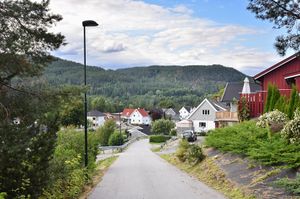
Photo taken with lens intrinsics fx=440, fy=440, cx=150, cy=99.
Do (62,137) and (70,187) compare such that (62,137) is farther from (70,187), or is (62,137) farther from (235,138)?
(235,138)

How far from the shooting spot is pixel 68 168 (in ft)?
40.5

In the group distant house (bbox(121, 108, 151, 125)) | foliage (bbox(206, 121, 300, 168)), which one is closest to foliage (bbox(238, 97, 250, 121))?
foliage (bbox(206, 121, 300, 168))

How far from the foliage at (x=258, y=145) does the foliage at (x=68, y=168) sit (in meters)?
6.47

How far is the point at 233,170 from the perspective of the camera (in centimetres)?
1714

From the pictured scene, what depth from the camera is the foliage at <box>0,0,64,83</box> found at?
10.8 m

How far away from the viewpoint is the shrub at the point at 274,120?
18198 mm

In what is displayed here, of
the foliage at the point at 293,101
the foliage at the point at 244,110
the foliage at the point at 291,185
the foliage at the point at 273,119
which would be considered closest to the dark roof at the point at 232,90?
the foliage at the point at 244,110

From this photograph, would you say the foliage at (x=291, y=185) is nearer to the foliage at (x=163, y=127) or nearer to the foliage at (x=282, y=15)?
the foliage at (x=282, y=15)

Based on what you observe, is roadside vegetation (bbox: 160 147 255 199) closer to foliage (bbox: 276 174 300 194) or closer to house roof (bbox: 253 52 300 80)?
foliage (bbox: 276 174 300 194)

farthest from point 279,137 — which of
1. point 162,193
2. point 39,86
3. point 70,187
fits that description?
point 39,86

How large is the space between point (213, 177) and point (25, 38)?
10044 millimetres

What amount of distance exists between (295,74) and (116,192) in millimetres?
14744

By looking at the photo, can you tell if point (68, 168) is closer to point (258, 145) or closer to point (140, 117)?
point (258, 145)

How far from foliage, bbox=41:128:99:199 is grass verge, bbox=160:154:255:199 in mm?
5047
